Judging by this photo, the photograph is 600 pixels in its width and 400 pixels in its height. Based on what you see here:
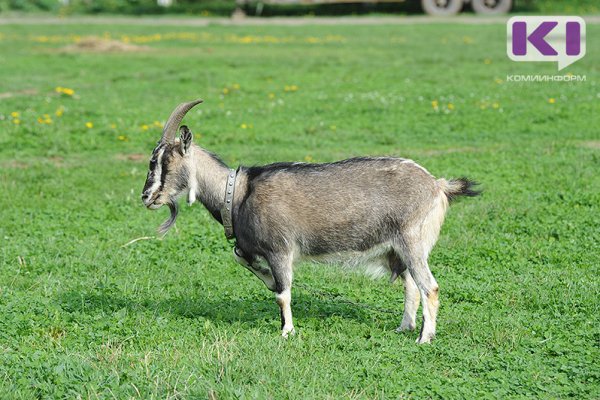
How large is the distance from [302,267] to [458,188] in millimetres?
2289

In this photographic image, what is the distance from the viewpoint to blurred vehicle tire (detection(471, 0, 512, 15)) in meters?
37.4

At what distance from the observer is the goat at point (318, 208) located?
23.5ft

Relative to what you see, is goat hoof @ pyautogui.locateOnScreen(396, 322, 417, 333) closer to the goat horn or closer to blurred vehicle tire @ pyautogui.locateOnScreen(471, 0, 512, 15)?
the goat horn

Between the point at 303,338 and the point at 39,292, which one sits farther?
the point at 39,292

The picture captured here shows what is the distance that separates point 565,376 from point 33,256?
18.2 ft

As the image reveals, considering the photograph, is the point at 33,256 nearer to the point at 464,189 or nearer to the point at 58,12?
the point at 464,189

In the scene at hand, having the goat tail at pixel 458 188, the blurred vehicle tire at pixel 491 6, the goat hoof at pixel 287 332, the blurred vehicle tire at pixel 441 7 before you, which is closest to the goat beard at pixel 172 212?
the goat hoof at pixel 287 332

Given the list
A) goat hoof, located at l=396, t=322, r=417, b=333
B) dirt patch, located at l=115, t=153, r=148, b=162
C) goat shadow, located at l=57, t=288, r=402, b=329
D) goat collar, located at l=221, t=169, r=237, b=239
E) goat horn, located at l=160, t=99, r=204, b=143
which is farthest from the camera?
dirt patch, located at l=115, t=153, r=148, b=162

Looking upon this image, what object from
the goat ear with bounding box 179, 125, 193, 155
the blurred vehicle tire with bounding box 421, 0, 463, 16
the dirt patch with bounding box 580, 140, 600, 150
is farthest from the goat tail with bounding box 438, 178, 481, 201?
the blurred vehicle tire with bounding box 421, 0, 463, 16

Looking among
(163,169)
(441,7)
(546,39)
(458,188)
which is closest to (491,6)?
(441,7)

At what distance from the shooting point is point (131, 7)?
145 feet

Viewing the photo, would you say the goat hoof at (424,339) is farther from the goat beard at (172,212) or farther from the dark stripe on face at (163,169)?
the dark stripe on face at (163,169)

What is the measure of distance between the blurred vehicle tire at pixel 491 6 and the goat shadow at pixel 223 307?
3144cm

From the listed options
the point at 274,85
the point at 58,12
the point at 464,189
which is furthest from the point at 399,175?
the point at 58,12
